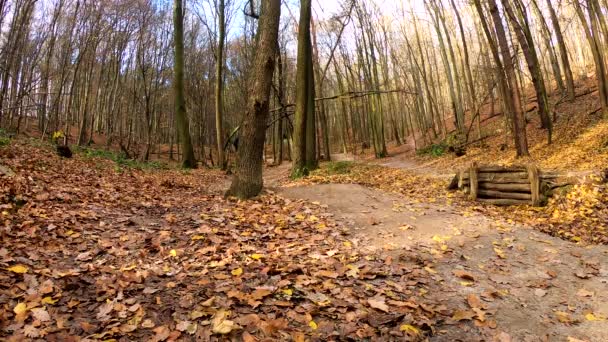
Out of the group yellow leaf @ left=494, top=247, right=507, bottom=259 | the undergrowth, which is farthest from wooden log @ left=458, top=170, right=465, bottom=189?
the undergrowth

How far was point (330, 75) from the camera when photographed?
39.5m

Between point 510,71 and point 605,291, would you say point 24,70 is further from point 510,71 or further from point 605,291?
point 605,291

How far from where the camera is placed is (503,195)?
27.8 ft

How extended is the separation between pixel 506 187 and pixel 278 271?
21.6 ft

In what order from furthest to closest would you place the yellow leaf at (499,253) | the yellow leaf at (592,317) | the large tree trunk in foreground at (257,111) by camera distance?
the large tree trunk in foreground at (257,111), the yellow leaf at (499,253), the yellow leaf at (592,317)

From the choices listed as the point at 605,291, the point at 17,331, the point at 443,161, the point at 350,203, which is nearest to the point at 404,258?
the point at 605,291

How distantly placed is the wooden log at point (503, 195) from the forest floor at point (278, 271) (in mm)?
1085

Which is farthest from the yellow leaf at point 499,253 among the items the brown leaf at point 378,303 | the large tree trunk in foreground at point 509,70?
the large tree trunk in foreground at point 509,70

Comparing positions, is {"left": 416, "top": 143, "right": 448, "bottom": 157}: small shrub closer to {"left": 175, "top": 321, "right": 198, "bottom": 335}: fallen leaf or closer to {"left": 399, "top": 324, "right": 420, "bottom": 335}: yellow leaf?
{"left": 399, "top": 324, "right": 420, "bottom": 335}: yellow leaf

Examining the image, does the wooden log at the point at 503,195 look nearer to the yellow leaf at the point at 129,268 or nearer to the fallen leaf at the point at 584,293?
the fallen leaf at the point at 584,293

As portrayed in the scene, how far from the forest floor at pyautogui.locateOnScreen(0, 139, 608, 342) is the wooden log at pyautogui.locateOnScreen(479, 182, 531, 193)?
3.70 ft

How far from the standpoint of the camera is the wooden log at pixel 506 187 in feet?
26.9

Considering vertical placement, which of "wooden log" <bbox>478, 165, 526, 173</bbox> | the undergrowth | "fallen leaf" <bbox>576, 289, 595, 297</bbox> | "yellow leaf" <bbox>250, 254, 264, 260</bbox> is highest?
the undergrowth

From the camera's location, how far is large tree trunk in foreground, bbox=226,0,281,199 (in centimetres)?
732
